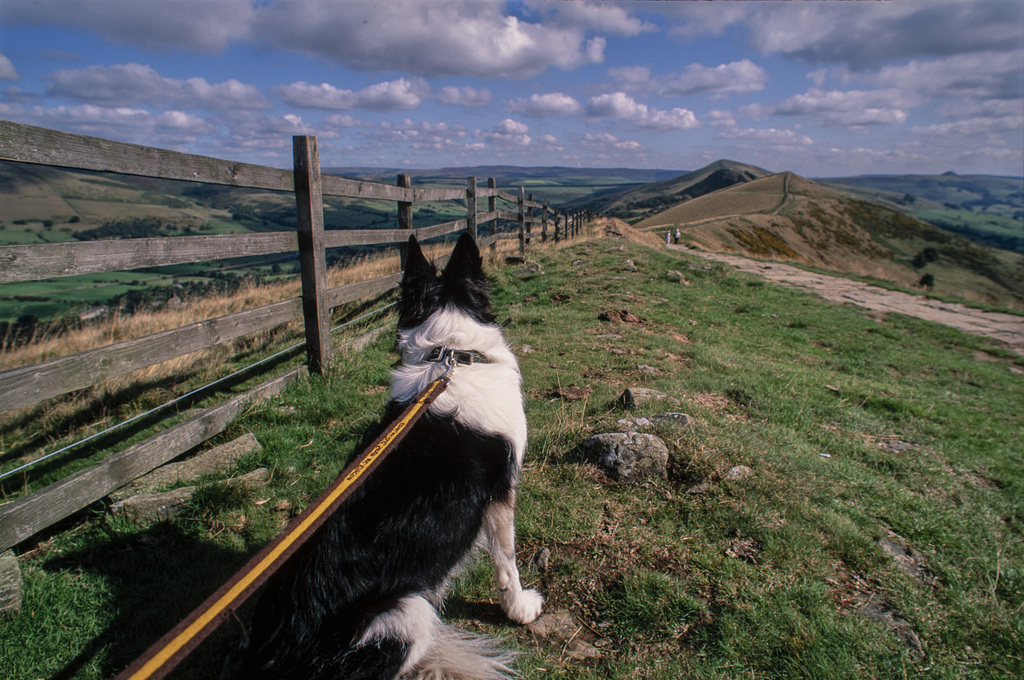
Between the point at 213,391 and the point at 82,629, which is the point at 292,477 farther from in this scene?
the point at 213,391

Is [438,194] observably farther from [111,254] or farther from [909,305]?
[909,305]

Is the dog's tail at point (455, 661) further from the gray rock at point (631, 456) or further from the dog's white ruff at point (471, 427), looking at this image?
the gray rock at point (631, 456)

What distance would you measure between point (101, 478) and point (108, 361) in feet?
2.08

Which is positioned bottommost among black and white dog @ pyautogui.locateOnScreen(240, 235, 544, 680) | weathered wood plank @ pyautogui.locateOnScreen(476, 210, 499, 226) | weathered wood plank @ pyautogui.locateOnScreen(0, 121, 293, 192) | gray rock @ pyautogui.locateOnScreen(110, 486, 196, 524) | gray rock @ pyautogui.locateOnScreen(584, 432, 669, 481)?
gray rock @ pyautogui.locateOnScreen(110, 486, 196, 524)

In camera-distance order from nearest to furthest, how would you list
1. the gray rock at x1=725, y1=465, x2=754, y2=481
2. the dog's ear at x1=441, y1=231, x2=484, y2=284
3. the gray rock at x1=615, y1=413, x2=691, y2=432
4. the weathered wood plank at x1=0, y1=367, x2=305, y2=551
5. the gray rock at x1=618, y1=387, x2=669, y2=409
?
the weathered wood plank at x1=0, y1=367, x2=305, y2=551 → the dog's ear at x1=441, y1=231, x2=484, y2=284 → the gray rock at x1=725, y1=465, x2=754, y2=481 → the gray rock at x1=615, y1=413, x2=691, y2=432 → the gray rock at x1=618, y1=387, x2=669, y2=409

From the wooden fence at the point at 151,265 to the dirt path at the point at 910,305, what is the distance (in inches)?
466

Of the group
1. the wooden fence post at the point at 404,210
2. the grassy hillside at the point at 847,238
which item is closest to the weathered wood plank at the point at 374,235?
the wooden fence post at the point at 404,210

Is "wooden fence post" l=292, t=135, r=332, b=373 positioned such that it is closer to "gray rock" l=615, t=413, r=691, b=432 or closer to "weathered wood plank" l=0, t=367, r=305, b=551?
"weathered wood plank" l=0, t=367, r=305, b=551

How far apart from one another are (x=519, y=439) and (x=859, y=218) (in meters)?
80.4

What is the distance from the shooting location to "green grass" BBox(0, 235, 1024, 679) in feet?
6.68

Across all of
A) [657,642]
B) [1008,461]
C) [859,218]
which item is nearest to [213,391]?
[657,642]

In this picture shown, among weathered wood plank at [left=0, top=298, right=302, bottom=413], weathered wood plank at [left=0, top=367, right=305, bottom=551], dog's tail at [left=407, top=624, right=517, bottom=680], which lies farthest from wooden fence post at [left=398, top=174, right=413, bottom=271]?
dog's tail at [left=407, top=624, right=517, bottom=680]

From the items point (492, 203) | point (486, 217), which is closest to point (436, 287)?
point (486, 217)

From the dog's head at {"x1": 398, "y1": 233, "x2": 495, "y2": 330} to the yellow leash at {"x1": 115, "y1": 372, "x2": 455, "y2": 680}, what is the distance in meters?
0.94
